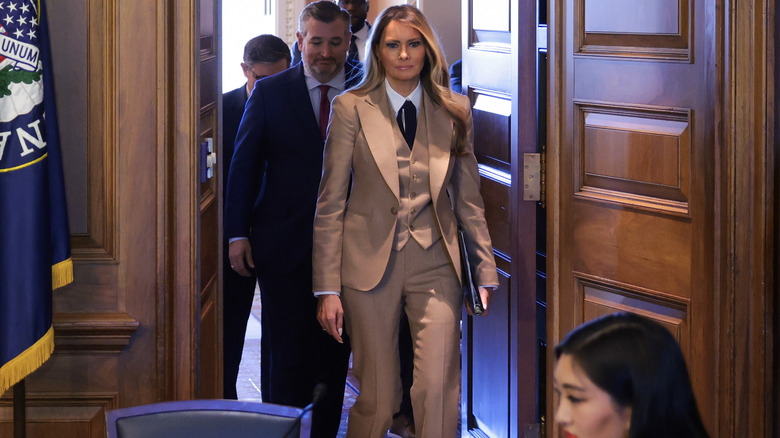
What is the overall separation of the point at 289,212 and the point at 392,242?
0.78m

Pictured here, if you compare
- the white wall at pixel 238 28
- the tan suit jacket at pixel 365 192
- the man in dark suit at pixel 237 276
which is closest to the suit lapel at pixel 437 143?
the tan suit jacket at pixel 365 192

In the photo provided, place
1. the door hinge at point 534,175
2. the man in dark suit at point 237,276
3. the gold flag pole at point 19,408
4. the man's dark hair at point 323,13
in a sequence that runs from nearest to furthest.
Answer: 1. the gold flag pole at point 19,408
2. the door hinge at point 534,175
3. the man's dark hair at point 323,13
4. the man in dark suit at point 237,276

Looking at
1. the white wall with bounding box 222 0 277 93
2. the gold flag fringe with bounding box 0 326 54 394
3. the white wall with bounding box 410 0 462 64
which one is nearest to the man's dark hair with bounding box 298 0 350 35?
the gold flag fringe with bounding box 0 326 54 394

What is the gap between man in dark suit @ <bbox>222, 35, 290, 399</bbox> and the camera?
13.7 ft

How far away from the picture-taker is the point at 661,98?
2.87 metres

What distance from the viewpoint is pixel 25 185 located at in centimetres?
249

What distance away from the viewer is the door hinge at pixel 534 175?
3.23 m

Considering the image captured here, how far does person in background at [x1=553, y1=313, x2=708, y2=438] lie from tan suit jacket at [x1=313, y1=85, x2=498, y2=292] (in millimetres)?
1600

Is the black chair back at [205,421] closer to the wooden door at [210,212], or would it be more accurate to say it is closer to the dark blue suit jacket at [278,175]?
the wooden door at [210,212]

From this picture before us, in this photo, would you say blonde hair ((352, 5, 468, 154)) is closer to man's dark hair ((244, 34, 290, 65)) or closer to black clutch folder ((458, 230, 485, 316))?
black clutch folder ((458, 230, 485, 316))

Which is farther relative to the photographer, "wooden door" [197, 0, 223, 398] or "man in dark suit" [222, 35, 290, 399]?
"man in dark suit" [222, 35, 290, 399]

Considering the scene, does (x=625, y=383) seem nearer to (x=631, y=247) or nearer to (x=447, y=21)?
(x=631, y=247)

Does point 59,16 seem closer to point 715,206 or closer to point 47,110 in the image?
point 47,110

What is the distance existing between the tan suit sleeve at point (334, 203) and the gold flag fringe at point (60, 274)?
0.74 m
